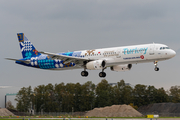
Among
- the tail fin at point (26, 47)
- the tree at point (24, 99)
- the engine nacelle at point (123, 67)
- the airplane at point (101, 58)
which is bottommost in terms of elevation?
the tree at point (24, 99)

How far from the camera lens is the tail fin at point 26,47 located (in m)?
69.1

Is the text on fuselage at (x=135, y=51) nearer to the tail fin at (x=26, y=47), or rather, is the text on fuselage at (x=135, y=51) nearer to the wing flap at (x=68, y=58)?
the wing flap at (x=68, y=58)

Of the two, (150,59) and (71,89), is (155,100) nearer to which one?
(71,89)

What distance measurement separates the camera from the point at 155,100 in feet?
419

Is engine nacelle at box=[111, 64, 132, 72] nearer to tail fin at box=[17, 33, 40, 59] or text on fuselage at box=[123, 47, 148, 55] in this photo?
text on fuselage at box=[123, 47, 148, 55]

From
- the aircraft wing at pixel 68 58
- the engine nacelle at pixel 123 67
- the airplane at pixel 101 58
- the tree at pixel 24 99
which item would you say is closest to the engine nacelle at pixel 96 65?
the airplane at pixel 101 58

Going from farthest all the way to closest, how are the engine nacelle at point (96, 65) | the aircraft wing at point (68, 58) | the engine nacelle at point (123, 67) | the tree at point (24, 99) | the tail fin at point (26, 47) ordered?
1. the tree at point (24, 99)
2. the tail fin at point (26, 47)
3. the engine nacelle at point (123, 67)
4. the aircraft wing at point (68, 58)
5. the engine nacelle at point (96, 65)

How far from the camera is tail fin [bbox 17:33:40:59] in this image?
227 ft

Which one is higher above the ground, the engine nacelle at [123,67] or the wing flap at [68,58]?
the wing flap at [68,58]

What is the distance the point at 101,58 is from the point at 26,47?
73.0ft

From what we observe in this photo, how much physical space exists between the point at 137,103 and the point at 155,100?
787cm

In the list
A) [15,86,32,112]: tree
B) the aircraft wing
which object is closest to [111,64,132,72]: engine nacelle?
the aircraft wing

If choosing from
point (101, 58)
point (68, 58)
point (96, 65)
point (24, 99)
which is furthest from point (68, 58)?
point (24, 99)

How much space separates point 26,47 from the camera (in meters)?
70.8
